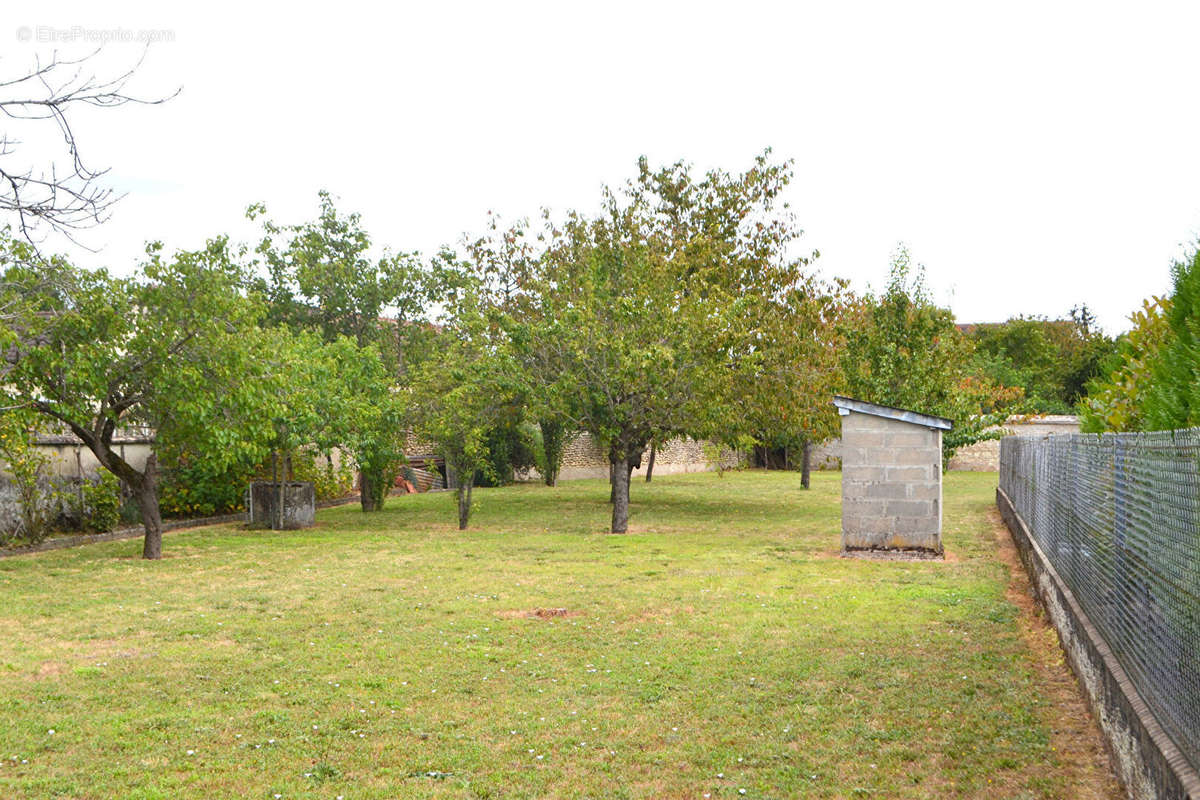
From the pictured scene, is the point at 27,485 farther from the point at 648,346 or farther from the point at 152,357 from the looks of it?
the point at 648,346

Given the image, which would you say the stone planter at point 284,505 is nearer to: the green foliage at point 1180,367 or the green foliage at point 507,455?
the green foliage at point 507,455

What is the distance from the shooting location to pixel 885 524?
46.9 feet

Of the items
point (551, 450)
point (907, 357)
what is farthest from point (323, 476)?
point (907, 357)

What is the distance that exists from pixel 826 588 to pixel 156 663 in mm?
6832

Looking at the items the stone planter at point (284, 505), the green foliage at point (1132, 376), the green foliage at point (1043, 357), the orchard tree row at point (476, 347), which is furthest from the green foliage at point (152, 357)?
the green foliage at point (1043, 357)

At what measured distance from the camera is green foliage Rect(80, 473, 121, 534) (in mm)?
17328

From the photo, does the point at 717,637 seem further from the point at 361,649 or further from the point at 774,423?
the point at 774,423

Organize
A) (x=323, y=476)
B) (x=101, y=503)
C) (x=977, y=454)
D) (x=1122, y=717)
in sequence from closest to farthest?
(x=1122, y=717) < (x=101, y=503) < (x=323, y=476) < (x=977, y=454)

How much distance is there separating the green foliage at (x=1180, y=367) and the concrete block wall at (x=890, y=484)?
261 inches

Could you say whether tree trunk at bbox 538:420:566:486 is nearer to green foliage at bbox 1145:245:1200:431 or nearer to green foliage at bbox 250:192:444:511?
green foliage at bbox 250:192:444:511

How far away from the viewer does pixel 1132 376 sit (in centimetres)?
938

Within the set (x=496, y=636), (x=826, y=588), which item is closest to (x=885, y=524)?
(x=826, y=588)

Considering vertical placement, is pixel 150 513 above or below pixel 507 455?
below

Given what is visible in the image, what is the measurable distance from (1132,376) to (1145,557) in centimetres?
491
